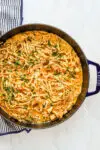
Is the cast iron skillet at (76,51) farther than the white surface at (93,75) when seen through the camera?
No

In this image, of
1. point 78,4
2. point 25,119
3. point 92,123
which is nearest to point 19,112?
point 25,119

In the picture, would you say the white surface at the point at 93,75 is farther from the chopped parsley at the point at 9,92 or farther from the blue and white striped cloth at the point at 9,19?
the chopped parsley at the point at 9,92

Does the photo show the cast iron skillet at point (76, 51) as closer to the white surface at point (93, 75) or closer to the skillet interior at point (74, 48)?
the skillet interior at point (74, 48)

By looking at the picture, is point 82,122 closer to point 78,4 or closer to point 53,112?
point 53,112

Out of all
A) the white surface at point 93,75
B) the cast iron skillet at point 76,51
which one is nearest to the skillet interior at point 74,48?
the cast iron skillet at point 76,51

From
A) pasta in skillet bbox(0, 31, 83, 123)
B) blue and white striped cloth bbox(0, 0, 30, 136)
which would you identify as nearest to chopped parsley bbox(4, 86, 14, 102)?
pasta in skillet bbox(0, 31, 83, 123)

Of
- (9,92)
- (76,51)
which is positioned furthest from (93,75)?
(9,92)
